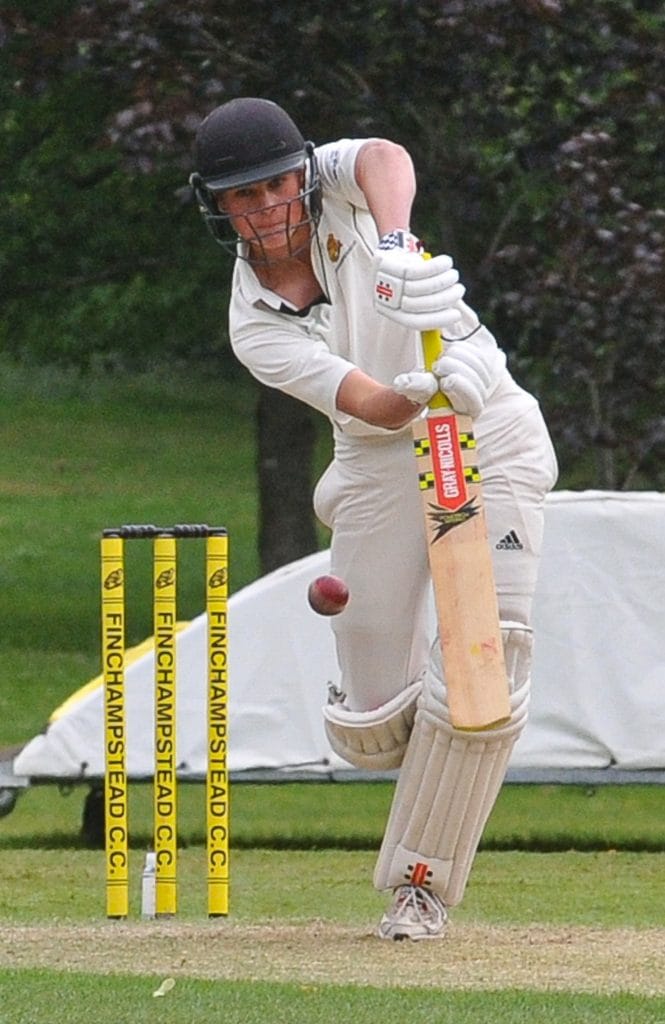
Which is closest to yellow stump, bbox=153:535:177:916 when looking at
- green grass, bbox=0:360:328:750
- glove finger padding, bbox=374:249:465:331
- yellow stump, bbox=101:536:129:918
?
yellow stump, bbox=101:536:129:918

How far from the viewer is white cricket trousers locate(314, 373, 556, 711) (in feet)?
17.5

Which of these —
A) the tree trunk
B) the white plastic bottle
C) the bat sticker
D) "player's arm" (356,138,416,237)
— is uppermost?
"player's arm" (356,138,416,237)

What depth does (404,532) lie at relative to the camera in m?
5.38

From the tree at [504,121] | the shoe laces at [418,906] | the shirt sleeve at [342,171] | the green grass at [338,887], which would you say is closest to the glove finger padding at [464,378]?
the shirt sleeve at [342,171]

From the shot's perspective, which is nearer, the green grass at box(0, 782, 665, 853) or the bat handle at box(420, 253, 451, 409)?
the bat handle at box(420, 253, 451, 409)

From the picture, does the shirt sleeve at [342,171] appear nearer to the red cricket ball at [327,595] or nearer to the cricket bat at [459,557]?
the cricket bat at [459,557]

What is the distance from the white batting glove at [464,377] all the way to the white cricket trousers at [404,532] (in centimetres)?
26

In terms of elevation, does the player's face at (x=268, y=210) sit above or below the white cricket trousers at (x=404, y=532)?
above

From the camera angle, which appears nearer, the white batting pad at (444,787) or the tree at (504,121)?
the white batting pad at (444,787)

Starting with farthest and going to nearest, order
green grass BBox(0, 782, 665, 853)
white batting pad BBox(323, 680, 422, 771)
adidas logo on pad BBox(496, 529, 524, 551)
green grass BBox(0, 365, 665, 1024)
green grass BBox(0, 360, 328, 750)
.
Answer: green grass BBox(0, 360, 328, 750)
green grass BBox(0, 782, 665, 853)
white batting pad BBox(323, 680, 422, 771)
adidas logo on pad BBox(496, 529, 524, 551)
green grass BBox(0, 365, 665, 1024)

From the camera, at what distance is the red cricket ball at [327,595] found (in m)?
5.23

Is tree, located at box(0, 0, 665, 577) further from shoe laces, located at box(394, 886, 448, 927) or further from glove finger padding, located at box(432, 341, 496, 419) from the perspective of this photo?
glove finger padding, located at box(432, 341, 496, 419)

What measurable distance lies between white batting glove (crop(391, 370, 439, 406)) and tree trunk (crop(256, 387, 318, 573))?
11171 mm

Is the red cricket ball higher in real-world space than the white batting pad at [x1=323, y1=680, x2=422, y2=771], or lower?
higher
